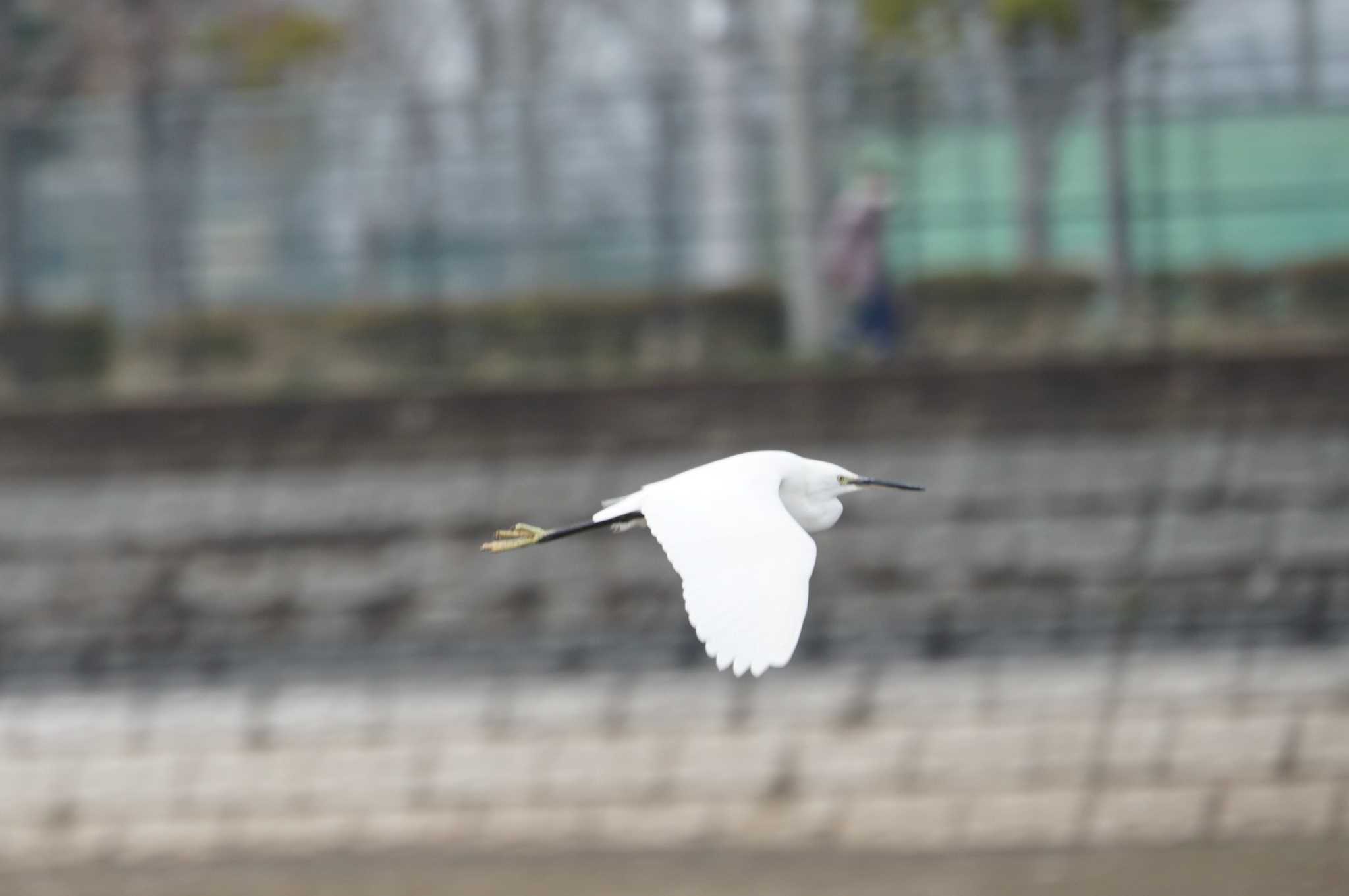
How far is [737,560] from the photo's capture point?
15.0 ft

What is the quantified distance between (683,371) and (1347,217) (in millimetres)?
3013

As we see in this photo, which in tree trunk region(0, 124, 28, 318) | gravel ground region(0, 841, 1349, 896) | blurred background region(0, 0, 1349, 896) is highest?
tree trunk region(0, 124, 28, 318)

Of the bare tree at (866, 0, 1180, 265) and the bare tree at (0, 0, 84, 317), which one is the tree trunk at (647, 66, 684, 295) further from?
the bare tree at (0, 0, 84, 317)

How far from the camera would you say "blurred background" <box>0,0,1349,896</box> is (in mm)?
9547

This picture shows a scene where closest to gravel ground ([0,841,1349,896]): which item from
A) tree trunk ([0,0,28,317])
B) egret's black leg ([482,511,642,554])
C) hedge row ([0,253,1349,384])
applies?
hedge row ([0,253,1349,384])

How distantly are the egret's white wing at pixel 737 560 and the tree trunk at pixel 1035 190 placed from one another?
4.99m

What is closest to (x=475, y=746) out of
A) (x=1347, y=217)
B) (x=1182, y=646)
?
(x=1182, y=646)

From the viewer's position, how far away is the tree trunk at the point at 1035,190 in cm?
993

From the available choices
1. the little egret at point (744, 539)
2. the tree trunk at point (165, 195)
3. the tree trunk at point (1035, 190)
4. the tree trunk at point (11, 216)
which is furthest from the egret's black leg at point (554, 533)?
the tree trunk at point (11, 216)

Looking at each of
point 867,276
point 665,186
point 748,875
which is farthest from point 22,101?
point 748,875

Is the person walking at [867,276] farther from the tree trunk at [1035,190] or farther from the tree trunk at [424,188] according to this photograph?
the tree trunk at [424,188]

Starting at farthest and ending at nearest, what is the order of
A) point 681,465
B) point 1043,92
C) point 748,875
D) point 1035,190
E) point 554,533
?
point 1035,190 < point 1043,92 < point 681,465 < point 748,875 < point 554,533

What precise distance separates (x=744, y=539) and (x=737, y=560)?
10cm

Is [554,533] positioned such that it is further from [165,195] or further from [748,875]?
[165,195]
